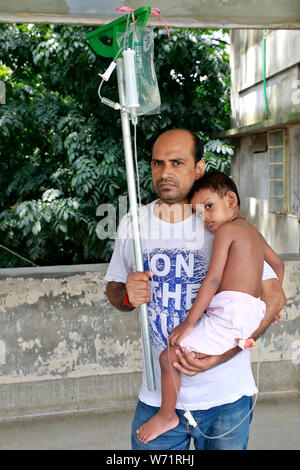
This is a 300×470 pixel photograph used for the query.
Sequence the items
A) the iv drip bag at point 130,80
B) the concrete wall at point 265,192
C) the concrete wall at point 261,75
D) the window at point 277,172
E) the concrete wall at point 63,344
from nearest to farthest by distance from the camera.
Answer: the iv drip bag at point 130,80 < the concrete wall at point 63,344 < the concrete wall at point 261,75 < the concrete wall at point 265,192 < the window at point 277,172

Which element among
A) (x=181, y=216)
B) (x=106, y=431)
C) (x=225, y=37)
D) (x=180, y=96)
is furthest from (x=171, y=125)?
(x=181, y=216)

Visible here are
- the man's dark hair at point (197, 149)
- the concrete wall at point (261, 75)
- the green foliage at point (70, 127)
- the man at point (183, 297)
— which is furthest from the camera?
the concrete wall at point (261, 75)

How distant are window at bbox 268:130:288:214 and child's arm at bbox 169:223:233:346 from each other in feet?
20.4

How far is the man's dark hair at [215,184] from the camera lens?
1890mm

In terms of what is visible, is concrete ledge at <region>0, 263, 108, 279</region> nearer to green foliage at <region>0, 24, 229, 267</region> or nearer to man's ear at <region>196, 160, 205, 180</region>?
man's ear at <region>196, 160, 205, 180</region>

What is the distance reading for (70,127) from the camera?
21.7 ft

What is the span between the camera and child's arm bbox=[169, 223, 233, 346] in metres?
1.74

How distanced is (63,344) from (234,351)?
1.97 metres

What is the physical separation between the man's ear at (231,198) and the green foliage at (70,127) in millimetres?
4218

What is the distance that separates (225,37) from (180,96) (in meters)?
4.00

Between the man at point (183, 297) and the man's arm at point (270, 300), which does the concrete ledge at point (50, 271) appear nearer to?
the man at point (183, 297)

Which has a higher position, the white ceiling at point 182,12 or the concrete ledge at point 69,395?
the white ceiling at point 182,12

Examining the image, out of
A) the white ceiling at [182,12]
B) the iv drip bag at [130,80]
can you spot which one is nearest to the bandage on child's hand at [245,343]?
the iv drip bag at [130,80]
